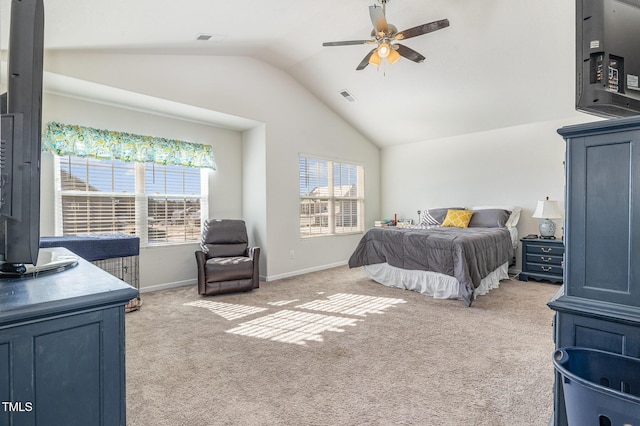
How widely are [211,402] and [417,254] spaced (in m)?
2.93

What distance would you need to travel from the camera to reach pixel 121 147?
403cm

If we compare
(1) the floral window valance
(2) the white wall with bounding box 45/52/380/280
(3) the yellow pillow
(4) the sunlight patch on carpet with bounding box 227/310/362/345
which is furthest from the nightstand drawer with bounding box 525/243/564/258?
(1) the floral window valance

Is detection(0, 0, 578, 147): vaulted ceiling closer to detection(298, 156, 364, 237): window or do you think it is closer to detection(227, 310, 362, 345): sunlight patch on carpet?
detection(298, 156, 364, 237): window

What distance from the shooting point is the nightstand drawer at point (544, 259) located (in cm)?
448

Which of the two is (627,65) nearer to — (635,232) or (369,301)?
(635,232)

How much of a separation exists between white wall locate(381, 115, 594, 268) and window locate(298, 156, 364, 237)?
76cm

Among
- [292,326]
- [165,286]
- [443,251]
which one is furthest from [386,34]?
[165,286]

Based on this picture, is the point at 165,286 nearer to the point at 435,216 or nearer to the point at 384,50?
the point at 384,50

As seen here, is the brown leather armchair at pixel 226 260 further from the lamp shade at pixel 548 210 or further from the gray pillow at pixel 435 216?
the lamp shade at pixel 548 210

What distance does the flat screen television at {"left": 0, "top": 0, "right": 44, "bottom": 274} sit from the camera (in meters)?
0.99

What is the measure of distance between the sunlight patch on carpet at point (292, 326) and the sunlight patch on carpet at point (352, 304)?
0.22m

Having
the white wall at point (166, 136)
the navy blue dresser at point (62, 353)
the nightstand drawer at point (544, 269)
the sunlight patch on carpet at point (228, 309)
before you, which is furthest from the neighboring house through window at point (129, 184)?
the nightstand drawer at point (544, 269)

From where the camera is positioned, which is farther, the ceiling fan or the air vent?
the air vent

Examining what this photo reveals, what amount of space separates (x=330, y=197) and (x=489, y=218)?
8.59ft
